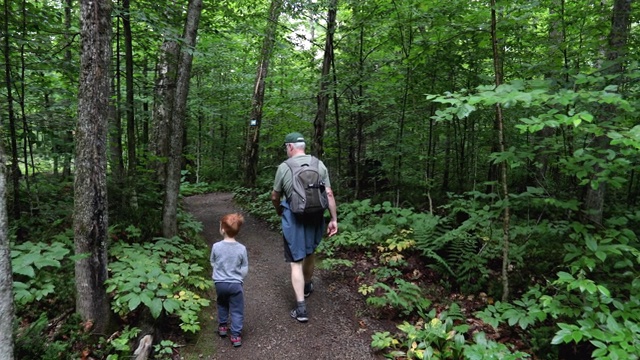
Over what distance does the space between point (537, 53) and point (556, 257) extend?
4215mm

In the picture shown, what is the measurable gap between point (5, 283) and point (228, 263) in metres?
2.07

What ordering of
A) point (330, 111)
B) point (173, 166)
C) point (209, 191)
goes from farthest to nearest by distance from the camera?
point (209, 191), point (330, 111), point (173, 166)

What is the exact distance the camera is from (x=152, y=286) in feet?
12.1

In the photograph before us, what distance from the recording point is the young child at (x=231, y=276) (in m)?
3.99

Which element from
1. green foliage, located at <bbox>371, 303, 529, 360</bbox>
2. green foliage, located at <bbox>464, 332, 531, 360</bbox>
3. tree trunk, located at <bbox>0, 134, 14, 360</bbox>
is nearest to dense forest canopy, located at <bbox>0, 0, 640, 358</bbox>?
green foliage, located at <bbox>464, 332, 531, 360</bbox>

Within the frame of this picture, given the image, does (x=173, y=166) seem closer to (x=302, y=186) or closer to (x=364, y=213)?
(x=302, y=186)

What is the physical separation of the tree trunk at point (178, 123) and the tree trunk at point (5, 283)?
12.6ft

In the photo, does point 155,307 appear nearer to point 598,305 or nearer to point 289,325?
point 289,325

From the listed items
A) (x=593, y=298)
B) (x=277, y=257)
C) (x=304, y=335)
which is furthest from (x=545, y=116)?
(x=277, y=257)

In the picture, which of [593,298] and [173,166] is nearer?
[593,298]

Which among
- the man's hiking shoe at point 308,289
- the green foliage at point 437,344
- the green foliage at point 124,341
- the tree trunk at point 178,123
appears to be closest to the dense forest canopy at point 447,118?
the tree trunk at point 178,123

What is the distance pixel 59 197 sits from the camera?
26.4 ft

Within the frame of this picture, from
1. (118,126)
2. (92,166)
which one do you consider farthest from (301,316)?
(118,126)

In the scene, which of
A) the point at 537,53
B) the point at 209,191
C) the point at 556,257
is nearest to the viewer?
the point at 556,257
